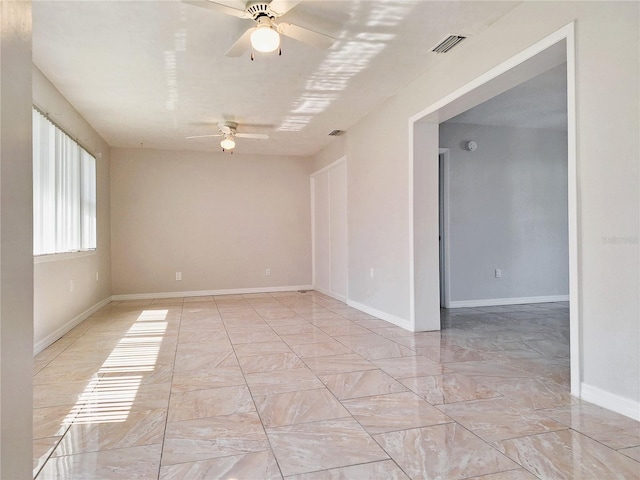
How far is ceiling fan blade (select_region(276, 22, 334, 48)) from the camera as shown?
2570 mm

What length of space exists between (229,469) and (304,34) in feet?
8.21

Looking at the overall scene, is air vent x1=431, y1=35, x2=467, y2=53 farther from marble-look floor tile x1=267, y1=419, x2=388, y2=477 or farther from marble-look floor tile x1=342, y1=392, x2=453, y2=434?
marble-look floor tile x1=267, y1=419, x2=388, y2=477

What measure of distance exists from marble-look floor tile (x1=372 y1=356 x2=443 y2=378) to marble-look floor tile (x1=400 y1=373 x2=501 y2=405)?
0.27 feet

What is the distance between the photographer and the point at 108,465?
5.61 feet

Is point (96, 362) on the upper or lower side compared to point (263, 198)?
lower

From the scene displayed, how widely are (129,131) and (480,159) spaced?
4.88 meters

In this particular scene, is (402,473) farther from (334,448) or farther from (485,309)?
(485,309)

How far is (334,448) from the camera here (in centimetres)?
182

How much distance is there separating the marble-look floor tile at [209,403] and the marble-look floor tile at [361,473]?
738 mm

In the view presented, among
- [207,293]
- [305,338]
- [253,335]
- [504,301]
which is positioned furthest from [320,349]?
[207,293]

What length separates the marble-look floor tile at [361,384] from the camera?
8.15ft

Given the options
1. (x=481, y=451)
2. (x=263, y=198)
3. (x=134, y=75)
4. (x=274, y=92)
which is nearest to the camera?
(x=481, y=451)

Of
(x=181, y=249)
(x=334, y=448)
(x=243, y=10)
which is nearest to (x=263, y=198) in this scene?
(x=181, y=249)

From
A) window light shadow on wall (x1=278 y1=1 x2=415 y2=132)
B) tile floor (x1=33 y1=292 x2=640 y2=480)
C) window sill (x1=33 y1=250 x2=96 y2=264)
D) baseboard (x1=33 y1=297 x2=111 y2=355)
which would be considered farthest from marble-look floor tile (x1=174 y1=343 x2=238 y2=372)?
window light shadow on wall (x1=278 y1=1 x2=415 y2=132)
